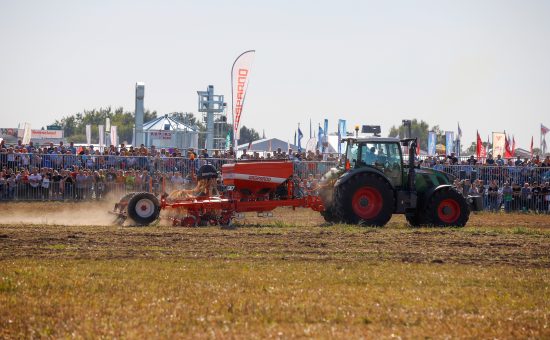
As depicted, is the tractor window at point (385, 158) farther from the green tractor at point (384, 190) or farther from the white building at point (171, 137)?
the white building at point (171, 137)

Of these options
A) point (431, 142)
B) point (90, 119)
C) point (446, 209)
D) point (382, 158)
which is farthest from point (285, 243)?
point (90, 119)

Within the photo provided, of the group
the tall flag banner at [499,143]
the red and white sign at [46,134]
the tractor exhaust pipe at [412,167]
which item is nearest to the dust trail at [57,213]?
the tractor exhaust pipe at [412,167]

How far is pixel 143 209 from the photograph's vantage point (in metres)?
20.0

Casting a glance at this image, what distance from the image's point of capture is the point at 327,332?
841 centimetres

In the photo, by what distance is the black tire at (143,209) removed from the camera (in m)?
20.0

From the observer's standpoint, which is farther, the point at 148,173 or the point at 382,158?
the point at 148,173

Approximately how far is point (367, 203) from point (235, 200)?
3.11m

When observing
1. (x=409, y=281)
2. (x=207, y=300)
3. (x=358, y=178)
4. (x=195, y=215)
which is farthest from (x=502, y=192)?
(x=207, y=300)

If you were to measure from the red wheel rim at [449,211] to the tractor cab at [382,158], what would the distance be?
3.86 ft

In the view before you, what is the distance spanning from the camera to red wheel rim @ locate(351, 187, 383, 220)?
2014 centimetres

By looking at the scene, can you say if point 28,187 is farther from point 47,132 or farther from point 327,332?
point 47,132

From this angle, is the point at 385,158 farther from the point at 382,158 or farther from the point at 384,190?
the point at 384,190

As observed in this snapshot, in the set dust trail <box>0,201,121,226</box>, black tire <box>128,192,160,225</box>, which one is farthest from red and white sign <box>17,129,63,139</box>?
black tire <box>128,192,160,225</box>

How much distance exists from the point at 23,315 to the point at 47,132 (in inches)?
2525
